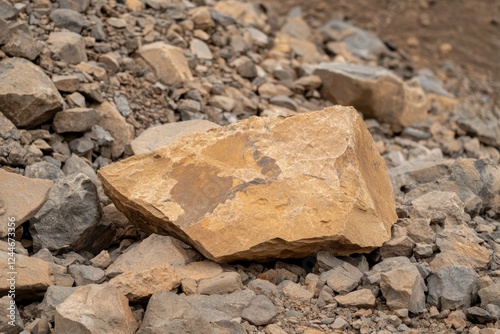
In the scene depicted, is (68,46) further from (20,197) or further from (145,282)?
(145,282)

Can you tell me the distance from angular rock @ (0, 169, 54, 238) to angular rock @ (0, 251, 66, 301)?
0.25 m

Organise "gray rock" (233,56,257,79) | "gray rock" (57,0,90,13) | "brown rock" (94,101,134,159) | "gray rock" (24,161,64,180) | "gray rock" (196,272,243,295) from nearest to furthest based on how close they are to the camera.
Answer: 1. "gray rock" (196,272,243,295)
2. "gray rock" (24,161,64,180)
3. "brown rock" (94,101,134,159)
4. "gray rock" (57,0,90,13)
5. "gray rock" (233,56,257,79)

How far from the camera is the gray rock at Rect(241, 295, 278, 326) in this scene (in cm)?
290

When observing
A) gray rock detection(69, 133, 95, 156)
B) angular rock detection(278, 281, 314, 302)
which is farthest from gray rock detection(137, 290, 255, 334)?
gray rock detection(69, 133, 95, 156)

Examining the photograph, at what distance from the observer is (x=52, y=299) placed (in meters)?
2.91

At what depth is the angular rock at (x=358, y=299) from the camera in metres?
3.03

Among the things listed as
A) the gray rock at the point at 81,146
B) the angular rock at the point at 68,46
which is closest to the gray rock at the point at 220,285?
the gray rock at the point at 81,146

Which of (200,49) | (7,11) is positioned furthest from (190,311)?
(200,49)

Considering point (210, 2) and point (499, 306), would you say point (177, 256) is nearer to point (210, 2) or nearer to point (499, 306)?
point (499, 306)

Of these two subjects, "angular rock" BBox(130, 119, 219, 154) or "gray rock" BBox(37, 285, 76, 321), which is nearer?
"gray rock" BBox(37, 285, 76, 321)

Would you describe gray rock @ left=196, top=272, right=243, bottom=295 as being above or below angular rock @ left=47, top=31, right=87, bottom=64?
below

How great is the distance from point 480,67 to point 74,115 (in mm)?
5821

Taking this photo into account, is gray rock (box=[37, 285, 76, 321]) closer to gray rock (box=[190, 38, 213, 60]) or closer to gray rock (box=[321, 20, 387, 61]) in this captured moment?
gray rock (box=[190, 38, 213, 60])

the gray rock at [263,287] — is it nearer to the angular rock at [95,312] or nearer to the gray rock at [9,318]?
the angular rock at [95,312]
